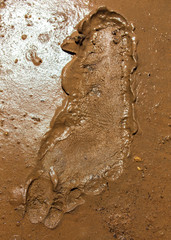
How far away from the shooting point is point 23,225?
Answer: 1.70m

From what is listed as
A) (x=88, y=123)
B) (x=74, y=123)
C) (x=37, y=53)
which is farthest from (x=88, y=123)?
(x=37, y=53)

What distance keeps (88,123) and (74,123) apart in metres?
0.13

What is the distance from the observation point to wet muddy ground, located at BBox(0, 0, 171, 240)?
171cm

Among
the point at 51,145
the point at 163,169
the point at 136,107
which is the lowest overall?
the point at 163,169

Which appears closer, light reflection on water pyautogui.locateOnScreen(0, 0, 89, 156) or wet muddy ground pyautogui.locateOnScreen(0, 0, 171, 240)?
wet muddy ground pyautogui.locateOnScreen(0, 0, 171, 240)

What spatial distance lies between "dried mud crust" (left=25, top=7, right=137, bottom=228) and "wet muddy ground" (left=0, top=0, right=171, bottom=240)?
2 cm

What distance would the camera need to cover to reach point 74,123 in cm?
180

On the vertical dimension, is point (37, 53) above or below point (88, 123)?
above

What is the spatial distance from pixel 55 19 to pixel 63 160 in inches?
54.9

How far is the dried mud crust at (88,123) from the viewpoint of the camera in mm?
1719

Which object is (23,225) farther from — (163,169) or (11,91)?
(163,169)

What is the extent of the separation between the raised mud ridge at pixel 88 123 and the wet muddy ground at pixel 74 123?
2 cm

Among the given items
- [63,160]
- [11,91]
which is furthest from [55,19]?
[63,160]

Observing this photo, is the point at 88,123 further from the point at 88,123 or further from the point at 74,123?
the point at 74,123
